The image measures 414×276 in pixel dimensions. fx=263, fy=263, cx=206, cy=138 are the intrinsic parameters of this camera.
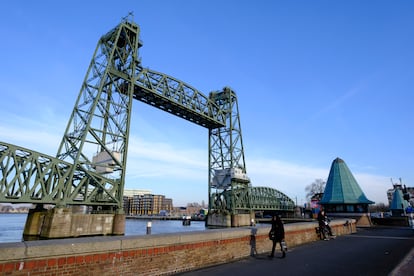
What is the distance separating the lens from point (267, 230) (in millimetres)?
10203

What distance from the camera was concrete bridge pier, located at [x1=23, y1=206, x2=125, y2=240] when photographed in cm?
2295

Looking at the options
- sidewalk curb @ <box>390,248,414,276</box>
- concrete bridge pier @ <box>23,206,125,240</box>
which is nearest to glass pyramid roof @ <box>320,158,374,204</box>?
concrete bridge pier @ <box>23,206,125,240</box>

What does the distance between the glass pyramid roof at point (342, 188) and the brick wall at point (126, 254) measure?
1420 inches

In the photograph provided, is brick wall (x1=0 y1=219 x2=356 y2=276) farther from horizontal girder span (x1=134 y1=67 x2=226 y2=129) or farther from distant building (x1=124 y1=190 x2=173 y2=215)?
distant building (x1=124 y1=190 x2=173 y2=215)

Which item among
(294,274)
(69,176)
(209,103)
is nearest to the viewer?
(294,274)

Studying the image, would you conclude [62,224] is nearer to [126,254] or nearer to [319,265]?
[126,254]

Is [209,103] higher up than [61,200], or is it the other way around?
[209,103]

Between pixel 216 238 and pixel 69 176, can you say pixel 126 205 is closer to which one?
pixel 69 176

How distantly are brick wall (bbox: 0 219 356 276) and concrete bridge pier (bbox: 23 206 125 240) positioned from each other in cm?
2032

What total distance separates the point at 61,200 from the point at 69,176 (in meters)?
2.31

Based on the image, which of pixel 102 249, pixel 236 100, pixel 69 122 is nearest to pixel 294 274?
pixel 102 249

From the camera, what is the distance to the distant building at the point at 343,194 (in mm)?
38438

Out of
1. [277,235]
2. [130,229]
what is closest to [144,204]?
[130,229]

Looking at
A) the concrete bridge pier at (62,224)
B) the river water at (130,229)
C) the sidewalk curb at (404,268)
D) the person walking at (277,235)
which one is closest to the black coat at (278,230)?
the person walking at (277,235)
